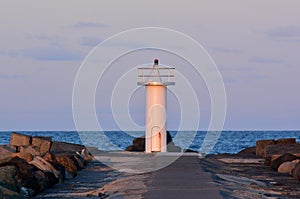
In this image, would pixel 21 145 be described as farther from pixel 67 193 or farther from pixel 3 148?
pixel 67 193

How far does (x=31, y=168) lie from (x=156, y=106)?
482 inches

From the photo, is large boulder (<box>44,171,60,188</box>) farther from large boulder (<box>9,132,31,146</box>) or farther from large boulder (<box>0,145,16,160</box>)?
large boulder (<box>9,132,31,146</box>)

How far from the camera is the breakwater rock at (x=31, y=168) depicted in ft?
58.2

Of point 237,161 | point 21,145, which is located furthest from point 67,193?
point 237,161

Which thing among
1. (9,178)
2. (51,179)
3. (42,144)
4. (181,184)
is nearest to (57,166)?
(51,179)

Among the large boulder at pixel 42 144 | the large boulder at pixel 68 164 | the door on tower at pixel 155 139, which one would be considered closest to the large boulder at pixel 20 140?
the large boulder at pixel 42 144

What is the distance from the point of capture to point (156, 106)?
107 ft

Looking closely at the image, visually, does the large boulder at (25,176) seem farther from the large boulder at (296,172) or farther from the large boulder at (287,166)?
the large boulder at (287,166)

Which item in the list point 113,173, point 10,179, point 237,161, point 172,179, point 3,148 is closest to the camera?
point 10,179

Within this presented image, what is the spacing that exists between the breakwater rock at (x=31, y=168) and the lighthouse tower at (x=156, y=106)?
3049 mm

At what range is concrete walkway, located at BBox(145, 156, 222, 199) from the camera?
1630 centimetres

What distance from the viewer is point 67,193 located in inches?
780

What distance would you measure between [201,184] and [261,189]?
2.56 metres

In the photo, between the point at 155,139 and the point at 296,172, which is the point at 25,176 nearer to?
the point at 296,172
